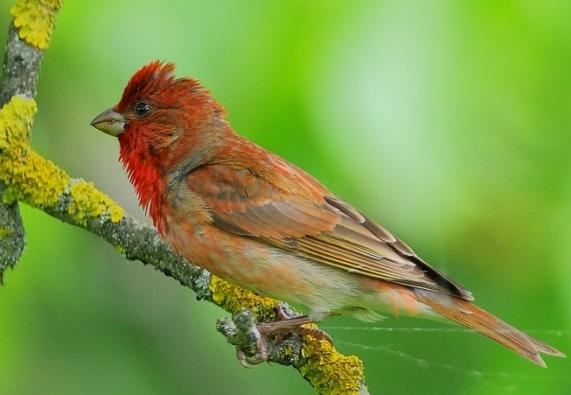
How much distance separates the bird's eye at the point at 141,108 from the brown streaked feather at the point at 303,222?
393mm

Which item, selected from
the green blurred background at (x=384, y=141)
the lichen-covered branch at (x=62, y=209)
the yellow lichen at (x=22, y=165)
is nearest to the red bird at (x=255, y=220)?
the lichen-covered branch at (x=62, y=209)

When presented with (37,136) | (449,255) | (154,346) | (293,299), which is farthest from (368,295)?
(37,136)

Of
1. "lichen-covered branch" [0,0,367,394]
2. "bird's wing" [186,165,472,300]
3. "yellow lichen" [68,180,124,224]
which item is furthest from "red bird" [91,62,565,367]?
"yellow lichen" [68,180,124,224]

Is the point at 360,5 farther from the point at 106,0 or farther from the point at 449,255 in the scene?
the point at 449,255

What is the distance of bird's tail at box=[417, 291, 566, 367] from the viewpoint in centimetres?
311

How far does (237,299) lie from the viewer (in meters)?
3.78

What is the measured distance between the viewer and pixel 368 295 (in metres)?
3.78

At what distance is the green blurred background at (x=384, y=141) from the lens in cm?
251

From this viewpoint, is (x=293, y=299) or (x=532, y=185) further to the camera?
(x=293, y=299)

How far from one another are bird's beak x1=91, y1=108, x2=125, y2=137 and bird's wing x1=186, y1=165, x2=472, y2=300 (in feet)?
1.32

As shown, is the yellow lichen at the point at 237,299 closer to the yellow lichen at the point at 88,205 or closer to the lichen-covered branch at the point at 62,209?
the lichen-covered branch at the point at 62,209

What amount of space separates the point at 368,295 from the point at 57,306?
121 centimetres

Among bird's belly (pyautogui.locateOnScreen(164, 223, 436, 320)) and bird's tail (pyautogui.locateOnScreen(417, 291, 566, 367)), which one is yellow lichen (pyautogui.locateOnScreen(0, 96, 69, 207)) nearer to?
bird's belly (pyautogui.locateOnScreen(164, 223, 436, 320))

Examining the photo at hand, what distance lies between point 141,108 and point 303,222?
3.03 ft
